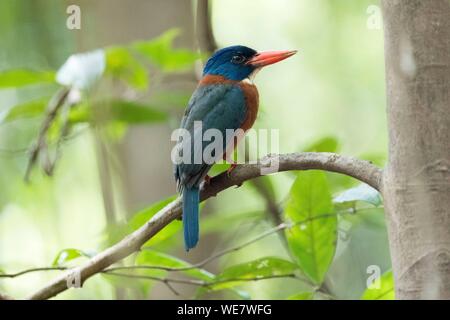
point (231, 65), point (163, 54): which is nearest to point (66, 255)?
point (163, 54)

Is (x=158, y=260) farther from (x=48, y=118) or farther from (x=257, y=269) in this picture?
(x=48, y=118)

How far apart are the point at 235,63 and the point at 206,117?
53cm

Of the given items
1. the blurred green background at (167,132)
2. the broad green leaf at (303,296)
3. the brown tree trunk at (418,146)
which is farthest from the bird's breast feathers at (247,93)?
the brown tree trunk at (418,146)

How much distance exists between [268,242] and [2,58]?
78.9 inches

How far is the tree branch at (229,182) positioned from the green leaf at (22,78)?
709 mm

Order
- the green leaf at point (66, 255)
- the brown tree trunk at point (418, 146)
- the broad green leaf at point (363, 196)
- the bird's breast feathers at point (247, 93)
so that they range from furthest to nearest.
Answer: the bird's breast feathers at point (247, 93) < the green leaf at point (66, 255) < the broad green leaf at point (363, 196) < the brown tree trunk at point (418, 146)

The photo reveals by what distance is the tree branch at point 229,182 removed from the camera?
1.54 meters

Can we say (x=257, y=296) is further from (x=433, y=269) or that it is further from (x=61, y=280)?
(x=433, y=269)

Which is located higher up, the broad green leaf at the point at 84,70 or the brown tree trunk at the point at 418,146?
the broad green leaf at the point at 84,70

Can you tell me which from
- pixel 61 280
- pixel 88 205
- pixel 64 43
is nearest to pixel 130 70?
pixel 61 280

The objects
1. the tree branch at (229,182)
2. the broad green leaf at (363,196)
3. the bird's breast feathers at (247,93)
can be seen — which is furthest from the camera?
the bird's breast feathers at (247,93)

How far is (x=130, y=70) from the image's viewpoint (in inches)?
101

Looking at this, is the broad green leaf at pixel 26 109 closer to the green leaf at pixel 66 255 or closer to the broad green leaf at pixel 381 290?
the green leaf at pixel 66 255

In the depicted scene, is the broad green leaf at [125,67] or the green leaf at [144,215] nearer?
the green leaf at [144,215]
